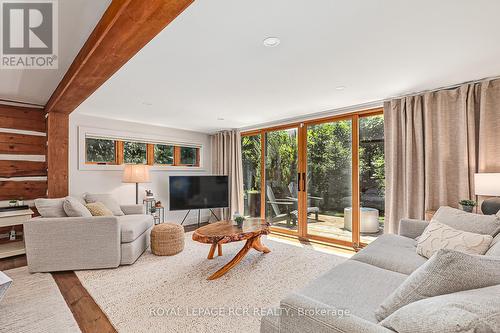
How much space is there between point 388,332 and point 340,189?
333cm

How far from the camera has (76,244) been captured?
2.88 meters

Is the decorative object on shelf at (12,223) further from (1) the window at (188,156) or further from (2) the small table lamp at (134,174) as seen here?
(1) the window at (188,156)

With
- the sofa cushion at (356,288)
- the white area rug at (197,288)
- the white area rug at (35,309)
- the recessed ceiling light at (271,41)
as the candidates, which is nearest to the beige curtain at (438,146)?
the white area rug at (197,288)

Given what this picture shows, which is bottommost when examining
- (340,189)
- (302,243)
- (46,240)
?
(302,243)

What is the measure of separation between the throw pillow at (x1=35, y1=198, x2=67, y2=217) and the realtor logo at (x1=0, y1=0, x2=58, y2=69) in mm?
1581

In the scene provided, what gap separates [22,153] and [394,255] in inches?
205

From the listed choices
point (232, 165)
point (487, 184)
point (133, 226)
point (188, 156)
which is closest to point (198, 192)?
point (232, 165)

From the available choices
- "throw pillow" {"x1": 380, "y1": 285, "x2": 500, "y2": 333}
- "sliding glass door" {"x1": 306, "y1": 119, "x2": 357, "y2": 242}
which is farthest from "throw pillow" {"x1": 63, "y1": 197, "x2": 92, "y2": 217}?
"sliding glass door" {"x1": 306, "y1": 119, "x2": 357, "y2": 242}

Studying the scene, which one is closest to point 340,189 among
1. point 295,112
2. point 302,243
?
point 302,243

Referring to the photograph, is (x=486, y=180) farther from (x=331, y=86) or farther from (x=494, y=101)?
Answer: (x=331, y=86)

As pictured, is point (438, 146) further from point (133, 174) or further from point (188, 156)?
point (188, 156)

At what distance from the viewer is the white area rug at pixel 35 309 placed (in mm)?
1843

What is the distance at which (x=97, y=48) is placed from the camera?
5.62 feet

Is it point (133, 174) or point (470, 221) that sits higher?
point (133, 174)
